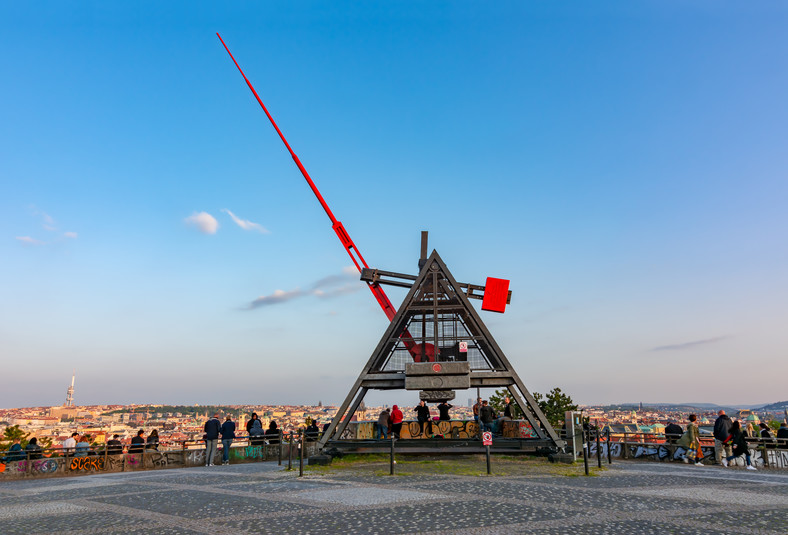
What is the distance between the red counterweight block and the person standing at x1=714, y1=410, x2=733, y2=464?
284 inches

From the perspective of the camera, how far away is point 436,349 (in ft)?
54.3

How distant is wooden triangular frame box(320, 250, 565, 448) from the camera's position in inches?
639

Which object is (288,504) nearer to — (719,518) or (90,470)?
(719,518)

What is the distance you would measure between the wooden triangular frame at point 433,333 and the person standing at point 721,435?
5030 mm

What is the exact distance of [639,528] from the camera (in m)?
7.07

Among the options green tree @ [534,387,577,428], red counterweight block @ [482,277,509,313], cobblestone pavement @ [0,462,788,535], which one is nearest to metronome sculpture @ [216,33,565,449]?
red counterweight block @ [482,277,509,313]

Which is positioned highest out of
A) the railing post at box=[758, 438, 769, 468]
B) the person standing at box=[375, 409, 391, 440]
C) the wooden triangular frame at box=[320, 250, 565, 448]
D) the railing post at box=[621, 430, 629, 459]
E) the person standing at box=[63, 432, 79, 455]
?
the wooden triangular frame at box=[320, 250, 565, 448]

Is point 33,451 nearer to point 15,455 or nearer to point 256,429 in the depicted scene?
point 15,455

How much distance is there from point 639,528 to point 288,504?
555 centimetres

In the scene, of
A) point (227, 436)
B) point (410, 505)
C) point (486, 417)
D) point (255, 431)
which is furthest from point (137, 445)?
point (410, 505)

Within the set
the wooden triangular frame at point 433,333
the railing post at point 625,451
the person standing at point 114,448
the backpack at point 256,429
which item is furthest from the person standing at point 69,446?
the railing post at point 625,451

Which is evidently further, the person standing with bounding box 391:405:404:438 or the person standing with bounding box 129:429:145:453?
the person standing with bounding box 129:429:145:453

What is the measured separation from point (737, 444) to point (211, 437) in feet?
54.8

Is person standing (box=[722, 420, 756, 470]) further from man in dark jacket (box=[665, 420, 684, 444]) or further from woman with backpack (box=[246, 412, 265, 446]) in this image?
woman with backpack (box=[246, 412, 265, 446])
